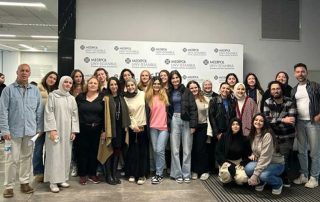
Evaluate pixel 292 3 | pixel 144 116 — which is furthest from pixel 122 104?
pixel 292 3

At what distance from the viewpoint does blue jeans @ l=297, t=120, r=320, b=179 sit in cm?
394

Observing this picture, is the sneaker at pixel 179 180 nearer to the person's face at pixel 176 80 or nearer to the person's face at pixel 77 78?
the person's face at pixel 176 80

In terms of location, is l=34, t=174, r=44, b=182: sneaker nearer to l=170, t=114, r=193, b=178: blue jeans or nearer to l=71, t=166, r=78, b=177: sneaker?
l=71, t=166, r=78, b=177: sneaker

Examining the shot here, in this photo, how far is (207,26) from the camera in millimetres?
5613

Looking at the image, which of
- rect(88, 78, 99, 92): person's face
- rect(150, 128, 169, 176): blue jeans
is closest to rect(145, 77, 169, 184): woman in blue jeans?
rect(150, 128, 169, 176): blue jeans

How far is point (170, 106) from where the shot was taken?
13.6ft

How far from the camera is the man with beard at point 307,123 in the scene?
3922 mm

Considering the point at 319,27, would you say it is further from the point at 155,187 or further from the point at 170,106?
the point at 155,187

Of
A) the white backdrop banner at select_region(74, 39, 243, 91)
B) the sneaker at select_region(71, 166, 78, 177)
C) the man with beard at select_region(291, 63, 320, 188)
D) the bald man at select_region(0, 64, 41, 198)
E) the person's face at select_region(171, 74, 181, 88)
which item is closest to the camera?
the bald man at select_region(0, 64, 41, 198)

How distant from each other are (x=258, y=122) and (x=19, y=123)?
278 cm

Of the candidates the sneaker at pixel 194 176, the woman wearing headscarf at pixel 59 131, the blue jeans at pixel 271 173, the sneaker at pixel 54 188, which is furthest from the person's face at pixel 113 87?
the blue jeans at pixel 271 173

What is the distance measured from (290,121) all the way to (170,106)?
1539mm

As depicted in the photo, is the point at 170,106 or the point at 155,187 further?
the point at 170,106

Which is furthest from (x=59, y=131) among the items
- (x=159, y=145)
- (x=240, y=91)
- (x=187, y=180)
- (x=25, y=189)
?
(x=240, y=91)
